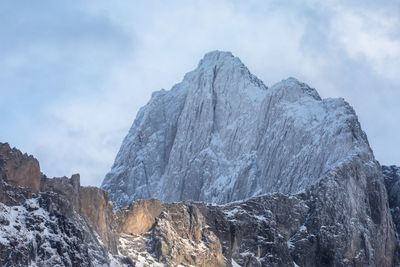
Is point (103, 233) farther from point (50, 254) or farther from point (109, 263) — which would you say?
point (50, 254)

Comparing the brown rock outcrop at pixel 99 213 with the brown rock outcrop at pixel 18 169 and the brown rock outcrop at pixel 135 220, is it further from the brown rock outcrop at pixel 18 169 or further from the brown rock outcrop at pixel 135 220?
the brown rock outcrop at pixel 18 169

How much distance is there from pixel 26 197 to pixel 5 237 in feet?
33.5

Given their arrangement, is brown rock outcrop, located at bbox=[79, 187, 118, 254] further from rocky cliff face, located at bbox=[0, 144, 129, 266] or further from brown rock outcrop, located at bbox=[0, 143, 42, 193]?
brown rock outcrop, located at bbox=[0, 143, 42, 193]

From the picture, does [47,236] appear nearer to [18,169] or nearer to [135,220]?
[18,169]

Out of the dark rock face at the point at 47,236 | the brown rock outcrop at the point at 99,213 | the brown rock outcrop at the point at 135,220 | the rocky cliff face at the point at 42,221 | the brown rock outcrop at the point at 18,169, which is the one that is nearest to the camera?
the dark rock face at the point at 47,236

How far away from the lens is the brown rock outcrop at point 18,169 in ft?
545

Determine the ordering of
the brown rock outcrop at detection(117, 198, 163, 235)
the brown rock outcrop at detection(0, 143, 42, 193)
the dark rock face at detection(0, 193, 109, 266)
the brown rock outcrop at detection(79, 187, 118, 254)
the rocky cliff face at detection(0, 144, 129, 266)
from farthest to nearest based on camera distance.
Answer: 1. the brown rock outcrop at detection(117, 198, 163, 235)
2. the brown rock outcrop at detection(79, 187, 118, 254)
3. the brown rock outcrop at detection(0, 143, 42, 193)
4. the rocky cliff face at detection(0, 144, 129, 266)
5. the dark rock face at detection(0, 193, 109, 266)

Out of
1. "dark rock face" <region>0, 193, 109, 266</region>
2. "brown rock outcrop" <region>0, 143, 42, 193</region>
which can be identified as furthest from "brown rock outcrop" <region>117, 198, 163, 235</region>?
"brown rock outcrop" <region>0, 143, 42, 193</region>

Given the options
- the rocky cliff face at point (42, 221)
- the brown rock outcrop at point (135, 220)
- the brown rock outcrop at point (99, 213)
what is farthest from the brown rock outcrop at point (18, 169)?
the brown rock outcrop at point (135, 220)

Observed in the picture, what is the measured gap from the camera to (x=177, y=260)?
19400cm

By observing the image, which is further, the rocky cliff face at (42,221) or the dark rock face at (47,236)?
the rocky cliff face at (42,221)

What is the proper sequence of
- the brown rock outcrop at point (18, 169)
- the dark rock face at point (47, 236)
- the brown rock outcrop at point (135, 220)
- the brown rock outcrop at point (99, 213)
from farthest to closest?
the brown rock outcrop at point (135, 220)
the brown rock outcrop at point (99, 213)
the brown rock outcrop at point (18, 169)
the dark rock face at point (47, 236)

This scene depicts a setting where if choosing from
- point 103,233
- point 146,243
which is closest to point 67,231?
point 103,233

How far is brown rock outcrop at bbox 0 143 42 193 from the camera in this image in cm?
16612
